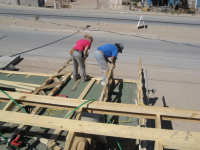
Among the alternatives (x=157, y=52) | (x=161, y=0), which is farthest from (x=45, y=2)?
(x=157, y=52)

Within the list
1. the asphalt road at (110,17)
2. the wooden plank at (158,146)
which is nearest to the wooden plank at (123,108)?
the wooden plank at (158,146)

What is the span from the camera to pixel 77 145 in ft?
8.89

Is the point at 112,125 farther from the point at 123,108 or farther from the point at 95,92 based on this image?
the point at 95,92

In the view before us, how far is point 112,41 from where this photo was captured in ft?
47.1

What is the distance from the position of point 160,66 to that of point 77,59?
5.31m

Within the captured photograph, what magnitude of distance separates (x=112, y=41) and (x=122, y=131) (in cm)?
1240

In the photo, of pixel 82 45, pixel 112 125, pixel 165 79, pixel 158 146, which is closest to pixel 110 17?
pixel 165 79

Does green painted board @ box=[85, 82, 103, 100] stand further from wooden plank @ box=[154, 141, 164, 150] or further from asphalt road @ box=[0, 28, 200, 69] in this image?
asphalt road @ box=[0, 28, 200, 69]

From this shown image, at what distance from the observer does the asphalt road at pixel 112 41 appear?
11.0 metres

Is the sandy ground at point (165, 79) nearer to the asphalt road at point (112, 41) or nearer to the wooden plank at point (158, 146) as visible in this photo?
the asphalt road at point (112, 41)

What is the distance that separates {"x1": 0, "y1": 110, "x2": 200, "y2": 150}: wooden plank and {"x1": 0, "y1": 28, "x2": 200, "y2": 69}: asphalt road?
8.26m

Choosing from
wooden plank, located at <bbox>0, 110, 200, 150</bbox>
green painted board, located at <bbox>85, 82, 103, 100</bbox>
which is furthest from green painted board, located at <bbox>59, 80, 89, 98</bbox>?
wooden plank, located at <bbox>0, 110, 200, 150</bbox>

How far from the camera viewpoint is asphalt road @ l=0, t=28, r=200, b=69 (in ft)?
36.0

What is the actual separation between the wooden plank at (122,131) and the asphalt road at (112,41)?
27.1 feet
